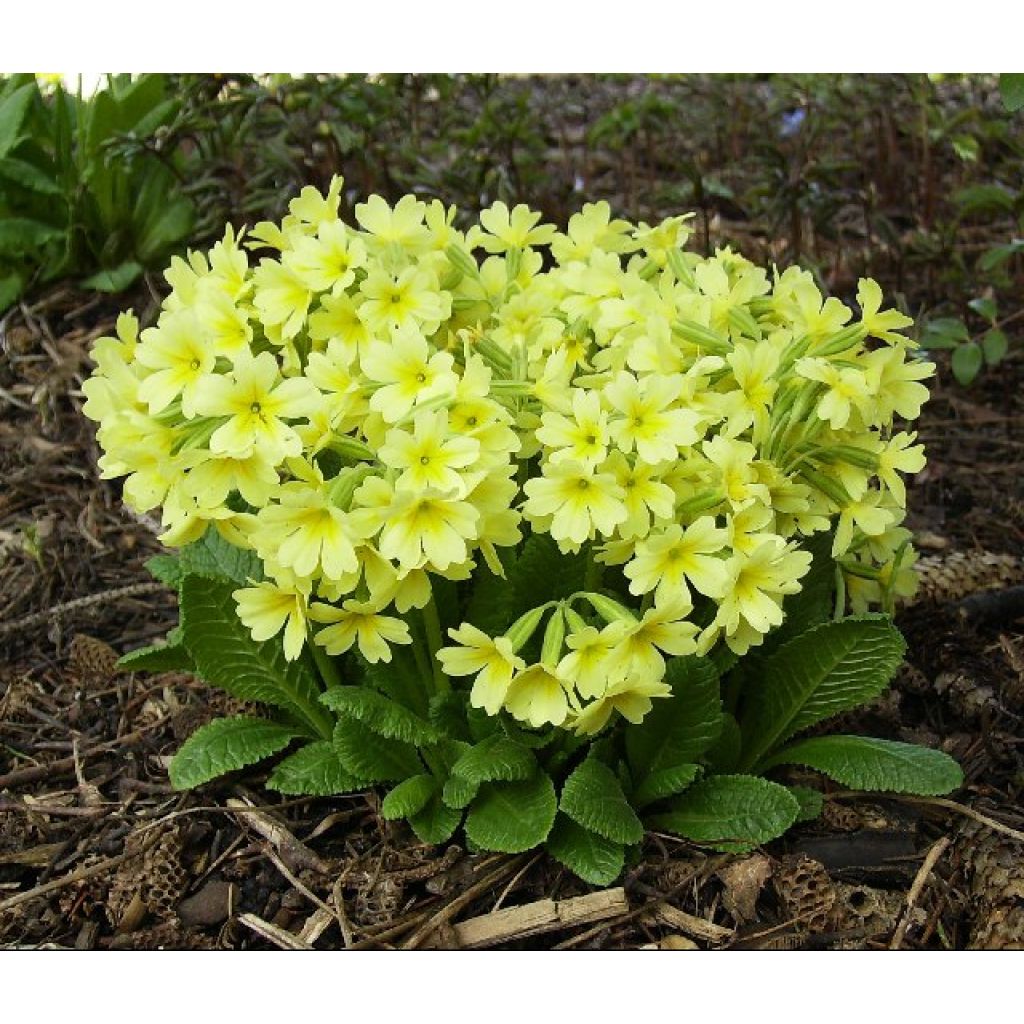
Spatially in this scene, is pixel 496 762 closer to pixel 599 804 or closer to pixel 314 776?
pixel 599 804

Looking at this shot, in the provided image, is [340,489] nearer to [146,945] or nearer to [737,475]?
[737,475]

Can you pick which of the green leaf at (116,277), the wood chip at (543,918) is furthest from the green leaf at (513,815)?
the green leaf at (116,277)

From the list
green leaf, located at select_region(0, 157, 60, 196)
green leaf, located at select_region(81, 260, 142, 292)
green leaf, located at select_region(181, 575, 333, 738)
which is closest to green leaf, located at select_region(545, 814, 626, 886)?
green leaf, located at select_region(181, 575, 333, 738)

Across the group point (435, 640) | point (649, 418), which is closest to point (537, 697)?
point (435, 640)

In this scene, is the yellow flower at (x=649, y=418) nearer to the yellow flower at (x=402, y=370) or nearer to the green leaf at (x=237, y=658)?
the yellow flower at (x=402, y=370)

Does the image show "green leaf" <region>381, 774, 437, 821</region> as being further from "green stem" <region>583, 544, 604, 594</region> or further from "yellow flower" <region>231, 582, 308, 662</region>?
"green stem" <region>583, 544, 604, 594</region>

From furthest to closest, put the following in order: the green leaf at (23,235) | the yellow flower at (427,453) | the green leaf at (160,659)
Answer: the green leaf at (23,235)
the green leaf at (160,659)
the yellow flower at (427,453)
